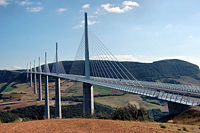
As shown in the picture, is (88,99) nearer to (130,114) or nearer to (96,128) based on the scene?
(130,114)

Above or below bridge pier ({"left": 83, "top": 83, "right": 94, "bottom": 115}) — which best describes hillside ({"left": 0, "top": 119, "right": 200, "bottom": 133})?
above

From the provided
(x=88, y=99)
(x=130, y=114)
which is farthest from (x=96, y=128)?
(x=88, y=99)

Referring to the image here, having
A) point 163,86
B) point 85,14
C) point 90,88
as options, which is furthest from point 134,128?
point 85,14

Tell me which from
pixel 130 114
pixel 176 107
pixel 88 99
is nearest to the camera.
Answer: pixel 176 107

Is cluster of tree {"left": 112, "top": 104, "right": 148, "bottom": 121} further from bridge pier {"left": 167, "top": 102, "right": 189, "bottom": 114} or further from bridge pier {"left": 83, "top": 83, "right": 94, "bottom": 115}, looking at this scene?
bridge pier {"left": 83, "top": 83, "right": 94, "bottom": 115}

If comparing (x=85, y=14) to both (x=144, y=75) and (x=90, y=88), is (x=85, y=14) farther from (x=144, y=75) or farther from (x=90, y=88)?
(x=144, y=75)

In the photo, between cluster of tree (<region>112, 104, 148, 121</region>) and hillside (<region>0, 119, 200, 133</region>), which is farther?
cluster of tree (<region>112, 104, 148, 121</region>)

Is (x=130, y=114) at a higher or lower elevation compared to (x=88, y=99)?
higher

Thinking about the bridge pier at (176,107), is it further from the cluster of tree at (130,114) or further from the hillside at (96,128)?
the hillside at (96,128)

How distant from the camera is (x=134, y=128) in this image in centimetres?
1151

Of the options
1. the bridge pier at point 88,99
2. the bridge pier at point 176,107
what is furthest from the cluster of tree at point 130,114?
the bridge pier at point 88,99

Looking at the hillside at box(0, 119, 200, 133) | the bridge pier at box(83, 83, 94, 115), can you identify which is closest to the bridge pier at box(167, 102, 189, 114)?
the hillside at box(0, 119, 200, 133)

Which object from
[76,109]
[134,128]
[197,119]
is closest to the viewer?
[134,128]

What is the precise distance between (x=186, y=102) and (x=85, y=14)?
27.2 m
